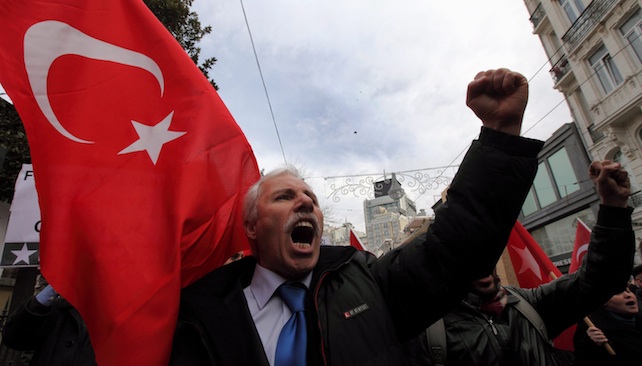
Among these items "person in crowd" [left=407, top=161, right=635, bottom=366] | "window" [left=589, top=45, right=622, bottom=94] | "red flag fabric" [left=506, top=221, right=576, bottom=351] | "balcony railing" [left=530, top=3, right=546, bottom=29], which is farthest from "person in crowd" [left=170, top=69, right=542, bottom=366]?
"balcony railing" [left=530, top=3, right=546, bottom=29]

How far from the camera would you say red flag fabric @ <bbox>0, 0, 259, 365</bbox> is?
4.24ft

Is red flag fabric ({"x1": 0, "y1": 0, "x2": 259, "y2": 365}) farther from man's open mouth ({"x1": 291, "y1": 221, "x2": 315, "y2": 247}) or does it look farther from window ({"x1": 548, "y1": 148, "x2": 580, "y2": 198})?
window ({"x1": 548, "y1": 148, "x2": 580, "y2": 198})

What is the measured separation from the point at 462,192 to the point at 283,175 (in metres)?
0.97

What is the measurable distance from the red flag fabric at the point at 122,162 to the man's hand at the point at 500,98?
51.5 inches

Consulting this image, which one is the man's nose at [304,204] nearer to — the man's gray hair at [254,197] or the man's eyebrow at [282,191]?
the man's eyebrow at [282,191]

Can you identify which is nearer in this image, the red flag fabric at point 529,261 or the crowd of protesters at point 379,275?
the crowd of protesters at point 379,275

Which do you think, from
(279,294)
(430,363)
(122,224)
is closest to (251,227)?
(279,294)

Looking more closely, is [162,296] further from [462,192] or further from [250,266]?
[462,192]

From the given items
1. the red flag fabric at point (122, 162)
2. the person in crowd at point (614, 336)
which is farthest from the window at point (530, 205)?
the red flag fabric at point (122, 162)

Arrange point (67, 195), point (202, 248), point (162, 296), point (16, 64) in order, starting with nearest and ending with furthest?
point (162, 296) → point (67, 195) → point (16, 64) → point (202, 248)

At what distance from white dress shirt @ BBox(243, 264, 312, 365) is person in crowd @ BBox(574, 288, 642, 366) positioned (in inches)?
114

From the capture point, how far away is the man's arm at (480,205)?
1.10 meters

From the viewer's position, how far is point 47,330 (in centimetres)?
215

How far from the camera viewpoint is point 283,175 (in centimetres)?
184
